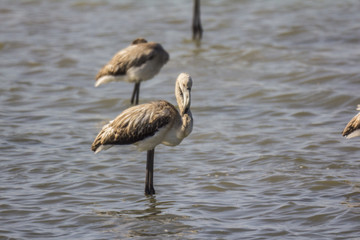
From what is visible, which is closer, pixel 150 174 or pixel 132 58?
pixel 150 174

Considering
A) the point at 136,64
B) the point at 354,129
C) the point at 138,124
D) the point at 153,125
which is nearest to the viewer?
the point at 153,125

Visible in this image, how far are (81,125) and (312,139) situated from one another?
4.11m

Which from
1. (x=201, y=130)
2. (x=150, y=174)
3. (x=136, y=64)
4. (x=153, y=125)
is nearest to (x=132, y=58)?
(x=136, y=64)

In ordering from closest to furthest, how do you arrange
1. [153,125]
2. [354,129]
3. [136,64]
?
[153,125]
[354,129]
[136,64]

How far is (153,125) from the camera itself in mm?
8820

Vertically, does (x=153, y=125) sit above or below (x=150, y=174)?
above

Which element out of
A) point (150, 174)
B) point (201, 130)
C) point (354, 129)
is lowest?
point (201, 130)

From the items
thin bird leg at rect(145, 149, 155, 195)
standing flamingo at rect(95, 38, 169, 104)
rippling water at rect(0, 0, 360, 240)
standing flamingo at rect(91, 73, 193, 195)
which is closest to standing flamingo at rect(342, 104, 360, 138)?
rippling water at rect(0, 0, 360, 240)

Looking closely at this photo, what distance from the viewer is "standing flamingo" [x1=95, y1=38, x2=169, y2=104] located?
45.4 feet

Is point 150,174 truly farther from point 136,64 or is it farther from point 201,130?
point 136,64

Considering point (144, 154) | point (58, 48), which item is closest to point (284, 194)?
point (144, 154)

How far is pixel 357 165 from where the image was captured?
10.3 meters

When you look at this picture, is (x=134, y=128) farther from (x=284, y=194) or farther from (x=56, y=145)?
(x=56, y=145)

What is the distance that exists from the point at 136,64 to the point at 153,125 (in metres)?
5.17
